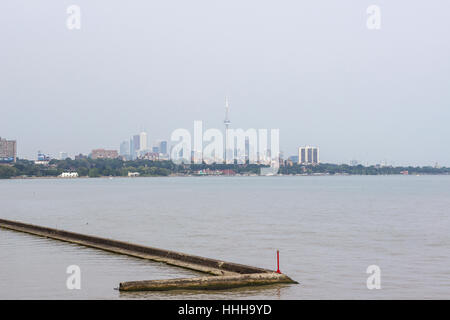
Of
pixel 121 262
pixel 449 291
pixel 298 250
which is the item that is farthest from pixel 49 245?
pixel 449 291

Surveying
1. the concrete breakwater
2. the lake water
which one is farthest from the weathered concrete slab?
the lake water

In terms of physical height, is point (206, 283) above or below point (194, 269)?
above

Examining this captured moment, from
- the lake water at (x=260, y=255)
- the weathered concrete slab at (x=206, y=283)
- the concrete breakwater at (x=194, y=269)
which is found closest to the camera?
the weathered concrete slab at (x=206, y=283)

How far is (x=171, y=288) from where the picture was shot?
2053 centimetres

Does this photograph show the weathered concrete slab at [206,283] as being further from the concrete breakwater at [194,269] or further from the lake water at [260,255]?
the lake water at [260,255]

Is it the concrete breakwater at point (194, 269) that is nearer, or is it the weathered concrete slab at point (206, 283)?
the weathered concrete slab at point (206, 283)

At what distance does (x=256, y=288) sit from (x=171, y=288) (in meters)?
2.95

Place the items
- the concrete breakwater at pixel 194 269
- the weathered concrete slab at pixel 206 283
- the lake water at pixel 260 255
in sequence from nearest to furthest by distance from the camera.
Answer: the weathered concrete slab at pixel 206 283
the concrete breakwater at pixel 194 269
the lake water at pixel 260 255

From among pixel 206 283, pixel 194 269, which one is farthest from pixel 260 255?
A: pixel 206 283

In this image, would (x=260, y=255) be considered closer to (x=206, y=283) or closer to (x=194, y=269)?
(x=194, y=269)

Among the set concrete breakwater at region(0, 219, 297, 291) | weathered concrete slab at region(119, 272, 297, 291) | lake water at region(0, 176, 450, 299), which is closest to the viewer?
weathered concrete slab at region(119, 272, 297, 291)

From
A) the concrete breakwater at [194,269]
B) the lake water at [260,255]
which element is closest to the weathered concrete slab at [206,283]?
the concrete breakwater at [194,269]

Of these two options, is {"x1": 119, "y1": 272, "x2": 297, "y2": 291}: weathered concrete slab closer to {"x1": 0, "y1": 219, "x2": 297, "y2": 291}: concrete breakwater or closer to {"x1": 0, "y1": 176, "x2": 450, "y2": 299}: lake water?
{"x1": 0, "y1": 219, "x2": 297, "y2": 291}: concrete breakwater

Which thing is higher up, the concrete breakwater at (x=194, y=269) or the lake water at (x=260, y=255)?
the concrete breakwater at (x=194, y=269)
